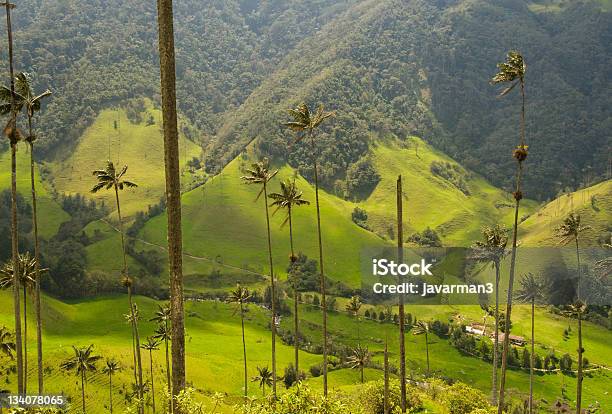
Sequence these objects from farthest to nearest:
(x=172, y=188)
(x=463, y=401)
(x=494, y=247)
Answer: (x=463, y=401)
(x=494, y=247)
(x=172, y=188)

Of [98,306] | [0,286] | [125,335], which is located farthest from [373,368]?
[0,286]

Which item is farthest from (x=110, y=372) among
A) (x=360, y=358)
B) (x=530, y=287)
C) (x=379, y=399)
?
(x=530, y=287)

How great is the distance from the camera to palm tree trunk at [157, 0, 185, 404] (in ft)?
70.7

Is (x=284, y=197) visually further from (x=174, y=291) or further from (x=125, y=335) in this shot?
(x=125, y=335)

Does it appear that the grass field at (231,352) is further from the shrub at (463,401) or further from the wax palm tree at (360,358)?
the shrub at (463,401)

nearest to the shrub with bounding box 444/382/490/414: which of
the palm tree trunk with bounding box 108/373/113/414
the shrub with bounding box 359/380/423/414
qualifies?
the shrub with bounding box 359/380/423/414

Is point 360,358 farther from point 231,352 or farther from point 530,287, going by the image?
point 231,352

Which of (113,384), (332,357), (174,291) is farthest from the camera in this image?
(332,357)

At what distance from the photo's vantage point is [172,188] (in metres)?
21.7

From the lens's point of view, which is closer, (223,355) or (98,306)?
(223,355)

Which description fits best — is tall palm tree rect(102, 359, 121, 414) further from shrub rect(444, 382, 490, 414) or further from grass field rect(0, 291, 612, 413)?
shrub rect(444, 382, 490, 414)

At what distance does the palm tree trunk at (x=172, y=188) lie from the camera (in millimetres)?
21562

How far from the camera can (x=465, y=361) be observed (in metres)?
172

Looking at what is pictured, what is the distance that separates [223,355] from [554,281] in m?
105
